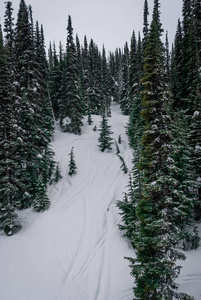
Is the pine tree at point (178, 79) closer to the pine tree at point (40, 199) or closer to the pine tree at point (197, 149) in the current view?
the pine tree at point (197, 149)

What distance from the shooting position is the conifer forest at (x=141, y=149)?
755cm

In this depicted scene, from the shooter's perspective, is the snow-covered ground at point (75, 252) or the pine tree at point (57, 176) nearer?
the snow-covered ground at point (75, 252)

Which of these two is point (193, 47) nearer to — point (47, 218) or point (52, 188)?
point (52, 188)

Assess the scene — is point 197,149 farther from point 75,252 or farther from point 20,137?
point 20,137

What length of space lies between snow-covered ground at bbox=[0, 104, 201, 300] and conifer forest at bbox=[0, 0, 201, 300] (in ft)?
2.69

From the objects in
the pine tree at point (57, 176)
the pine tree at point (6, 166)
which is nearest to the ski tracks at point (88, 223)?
the pine tree at point (57, 176)

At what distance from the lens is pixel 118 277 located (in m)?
11.0

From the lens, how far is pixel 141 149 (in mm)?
13227

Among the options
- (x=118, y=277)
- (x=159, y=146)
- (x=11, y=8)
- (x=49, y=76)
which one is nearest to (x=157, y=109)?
(x=159, y=146)

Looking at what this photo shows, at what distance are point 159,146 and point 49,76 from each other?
38387 millimetres

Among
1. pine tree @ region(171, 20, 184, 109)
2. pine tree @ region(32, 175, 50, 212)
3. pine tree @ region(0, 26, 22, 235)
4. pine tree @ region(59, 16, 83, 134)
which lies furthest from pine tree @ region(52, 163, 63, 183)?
pine tree @ region(171, 20, 184, 109)

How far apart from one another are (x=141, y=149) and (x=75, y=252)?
9.09 metres

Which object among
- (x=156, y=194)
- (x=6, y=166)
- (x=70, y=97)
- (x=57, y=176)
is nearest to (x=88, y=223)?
(x=57, y=176)

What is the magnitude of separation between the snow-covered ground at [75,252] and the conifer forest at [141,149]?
82 cm
